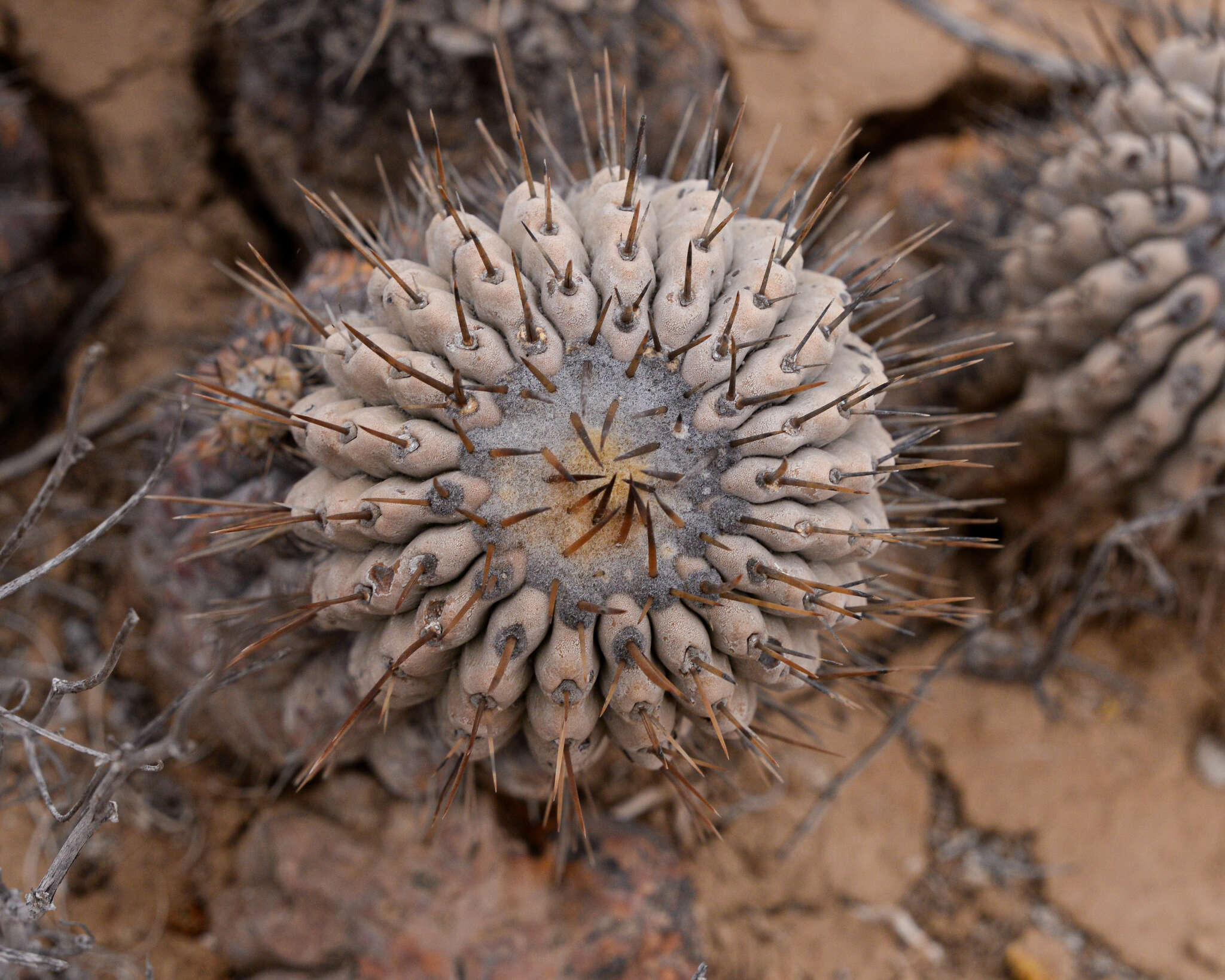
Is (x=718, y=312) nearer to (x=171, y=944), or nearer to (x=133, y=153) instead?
(x=171, y=944)

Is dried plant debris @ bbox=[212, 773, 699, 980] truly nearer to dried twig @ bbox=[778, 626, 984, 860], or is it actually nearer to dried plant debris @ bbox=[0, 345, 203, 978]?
dried plant debris @ bbox=[0, 345, 203, 978]

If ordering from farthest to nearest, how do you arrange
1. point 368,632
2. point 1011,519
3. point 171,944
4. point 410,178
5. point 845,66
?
point 845,66, point 1011,519, point 410,178, point 171,944, point 368,632

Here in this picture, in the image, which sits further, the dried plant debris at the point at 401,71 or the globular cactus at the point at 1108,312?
the dried plant debris at the point at 401,71

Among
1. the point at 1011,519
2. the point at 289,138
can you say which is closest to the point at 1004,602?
the point at 1011,519

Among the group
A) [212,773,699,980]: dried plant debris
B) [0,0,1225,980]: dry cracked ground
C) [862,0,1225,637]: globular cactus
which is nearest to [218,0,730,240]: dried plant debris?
[0,0,1225,980]: dry cracked ground

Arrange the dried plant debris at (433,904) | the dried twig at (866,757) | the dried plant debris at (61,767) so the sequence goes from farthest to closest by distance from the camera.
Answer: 1. the dried twig at (866,757)
2. the dried plant debris at (433,904)
3. the dried plant debris at (61,767)

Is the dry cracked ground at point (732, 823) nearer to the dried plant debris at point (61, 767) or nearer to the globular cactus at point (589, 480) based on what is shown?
the dried plant debris at point (61, 767)

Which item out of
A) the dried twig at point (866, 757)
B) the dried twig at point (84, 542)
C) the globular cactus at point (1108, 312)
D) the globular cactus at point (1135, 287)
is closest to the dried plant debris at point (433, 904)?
the dried twig at point (866, 757)
